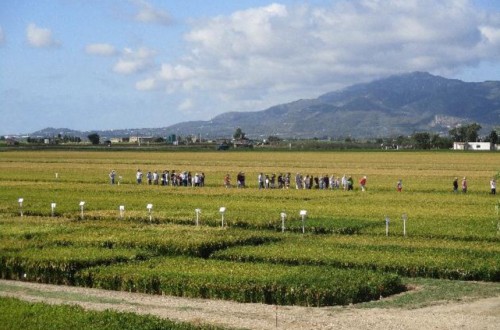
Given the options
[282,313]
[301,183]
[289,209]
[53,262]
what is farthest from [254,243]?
[301,183]

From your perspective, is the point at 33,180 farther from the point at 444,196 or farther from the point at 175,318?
the point at 175,318

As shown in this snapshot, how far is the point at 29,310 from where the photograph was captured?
24.0 metres

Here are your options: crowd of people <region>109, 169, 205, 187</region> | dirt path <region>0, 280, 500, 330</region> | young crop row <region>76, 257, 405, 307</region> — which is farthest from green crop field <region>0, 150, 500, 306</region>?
crowd of people <region>109, 169, 205, 187</region>

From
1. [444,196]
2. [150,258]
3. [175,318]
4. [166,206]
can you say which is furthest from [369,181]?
[175,318]

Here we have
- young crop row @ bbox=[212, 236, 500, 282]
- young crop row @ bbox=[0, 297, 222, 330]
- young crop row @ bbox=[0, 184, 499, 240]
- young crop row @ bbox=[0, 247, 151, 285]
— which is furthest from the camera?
young crop row @ bbox=[0, 184, 499, 240]

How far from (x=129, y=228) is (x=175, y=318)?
2079 cm

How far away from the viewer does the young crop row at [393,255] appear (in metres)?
31.4

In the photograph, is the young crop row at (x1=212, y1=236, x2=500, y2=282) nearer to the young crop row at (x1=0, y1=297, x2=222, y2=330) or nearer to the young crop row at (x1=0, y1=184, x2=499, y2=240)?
the young crop row at (x1=0, y1=184, x2=499, y2=240)

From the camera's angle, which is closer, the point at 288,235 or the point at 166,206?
the point at 288,235

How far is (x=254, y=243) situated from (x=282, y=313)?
48.5ft

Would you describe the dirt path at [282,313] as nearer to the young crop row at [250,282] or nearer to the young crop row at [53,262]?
the young crop row at [250,282]

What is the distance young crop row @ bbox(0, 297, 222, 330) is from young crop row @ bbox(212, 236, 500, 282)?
11.6 meters

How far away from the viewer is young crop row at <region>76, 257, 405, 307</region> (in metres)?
26.8

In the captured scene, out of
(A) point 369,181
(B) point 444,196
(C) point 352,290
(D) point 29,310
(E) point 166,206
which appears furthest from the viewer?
(A) point 369,181
